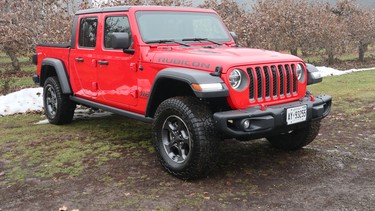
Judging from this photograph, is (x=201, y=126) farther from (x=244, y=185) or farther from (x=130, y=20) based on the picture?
(x=130, y=20)

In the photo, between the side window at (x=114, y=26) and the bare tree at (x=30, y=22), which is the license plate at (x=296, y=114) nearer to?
the side window at (x=114, y=26)

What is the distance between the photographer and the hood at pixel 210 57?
398 centimetres

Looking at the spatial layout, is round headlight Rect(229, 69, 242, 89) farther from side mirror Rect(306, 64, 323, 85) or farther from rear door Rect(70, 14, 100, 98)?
rear door Rect(70, 14, 100, 98)

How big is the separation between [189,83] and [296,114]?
117cm

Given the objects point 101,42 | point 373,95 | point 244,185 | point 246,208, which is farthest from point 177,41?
point 373,95

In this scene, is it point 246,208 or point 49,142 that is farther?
point 49,142

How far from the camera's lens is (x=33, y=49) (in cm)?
1373

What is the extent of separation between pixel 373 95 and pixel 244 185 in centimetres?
621

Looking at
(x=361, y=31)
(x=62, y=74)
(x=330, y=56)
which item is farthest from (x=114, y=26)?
(x=361, y=31)

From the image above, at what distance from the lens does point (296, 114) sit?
13.4ft

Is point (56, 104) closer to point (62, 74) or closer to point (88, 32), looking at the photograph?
point (62, 74)

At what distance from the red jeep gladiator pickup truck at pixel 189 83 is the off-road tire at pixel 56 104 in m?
0.51

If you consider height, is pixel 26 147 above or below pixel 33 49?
below

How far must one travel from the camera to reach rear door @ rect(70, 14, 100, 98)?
5.68m
